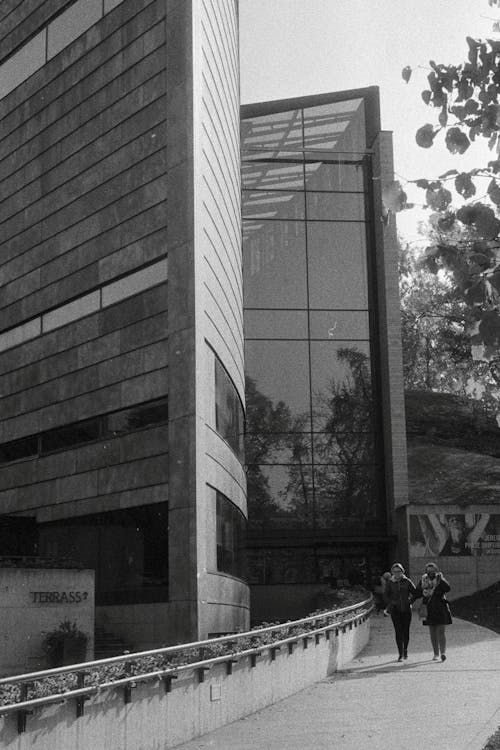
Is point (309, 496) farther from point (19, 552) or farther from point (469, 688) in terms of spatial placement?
point (469, 688)

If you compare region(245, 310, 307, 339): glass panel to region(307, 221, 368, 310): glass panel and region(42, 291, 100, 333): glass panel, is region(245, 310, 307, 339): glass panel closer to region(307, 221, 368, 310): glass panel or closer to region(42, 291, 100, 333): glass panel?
region(307, 221, 368, 310): glass panel

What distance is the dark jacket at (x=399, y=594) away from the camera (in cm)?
1867

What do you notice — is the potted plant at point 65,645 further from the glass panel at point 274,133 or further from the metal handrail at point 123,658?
the glass panel at point 274,133

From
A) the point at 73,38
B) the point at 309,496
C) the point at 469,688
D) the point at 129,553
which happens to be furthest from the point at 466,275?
the point at 309,496

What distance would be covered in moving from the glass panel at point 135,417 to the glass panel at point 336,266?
14294 mm

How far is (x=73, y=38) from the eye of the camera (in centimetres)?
3055

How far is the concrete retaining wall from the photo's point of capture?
907 centimetres

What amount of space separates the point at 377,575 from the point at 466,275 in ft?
106

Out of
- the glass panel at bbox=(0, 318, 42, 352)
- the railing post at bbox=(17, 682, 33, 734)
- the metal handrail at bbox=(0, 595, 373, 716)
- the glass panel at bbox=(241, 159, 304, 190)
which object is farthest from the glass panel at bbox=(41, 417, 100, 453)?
the railing post at bbox=(17, 682, 33, 734)

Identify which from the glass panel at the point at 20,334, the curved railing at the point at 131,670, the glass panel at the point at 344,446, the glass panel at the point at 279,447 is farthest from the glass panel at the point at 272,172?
the curved railing at the point at 131,670

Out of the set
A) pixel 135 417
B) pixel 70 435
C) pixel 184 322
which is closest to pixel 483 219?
pixel 184 322

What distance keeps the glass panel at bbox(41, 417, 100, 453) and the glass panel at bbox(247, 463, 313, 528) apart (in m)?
10.1

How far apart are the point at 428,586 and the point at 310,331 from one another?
21.4m

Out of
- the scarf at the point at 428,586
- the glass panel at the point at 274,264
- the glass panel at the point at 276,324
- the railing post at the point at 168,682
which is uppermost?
the glass panel at the point at 274,264
